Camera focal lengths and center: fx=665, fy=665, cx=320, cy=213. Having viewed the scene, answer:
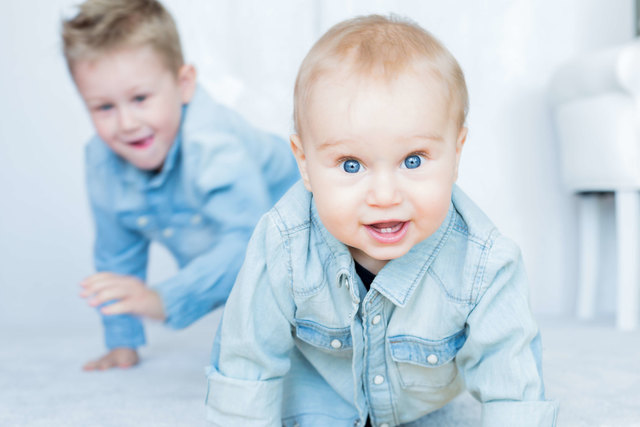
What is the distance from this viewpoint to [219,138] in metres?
1.29

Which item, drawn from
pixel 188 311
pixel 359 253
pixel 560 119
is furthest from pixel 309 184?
pixel 560 119

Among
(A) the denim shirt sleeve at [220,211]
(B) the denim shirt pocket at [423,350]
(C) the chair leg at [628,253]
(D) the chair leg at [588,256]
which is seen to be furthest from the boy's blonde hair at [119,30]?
(D) the chair leg at [588,256]

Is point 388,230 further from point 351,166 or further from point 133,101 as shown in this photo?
point 133,101

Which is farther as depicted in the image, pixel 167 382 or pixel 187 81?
pixel 187 81

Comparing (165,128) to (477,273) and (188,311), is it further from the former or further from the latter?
(477,273)

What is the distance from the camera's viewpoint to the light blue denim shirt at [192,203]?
3.83 feet

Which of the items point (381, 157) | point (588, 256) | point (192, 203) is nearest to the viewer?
point (381, 157)

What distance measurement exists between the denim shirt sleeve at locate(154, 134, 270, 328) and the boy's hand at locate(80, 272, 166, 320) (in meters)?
0.07

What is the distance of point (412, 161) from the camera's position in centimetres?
71

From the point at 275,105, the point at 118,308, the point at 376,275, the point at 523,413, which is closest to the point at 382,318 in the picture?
the point at 376,275

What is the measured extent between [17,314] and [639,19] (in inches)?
87.0

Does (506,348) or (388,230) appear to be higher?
(388,230)

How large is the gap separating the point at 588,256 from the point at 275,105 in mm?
1054

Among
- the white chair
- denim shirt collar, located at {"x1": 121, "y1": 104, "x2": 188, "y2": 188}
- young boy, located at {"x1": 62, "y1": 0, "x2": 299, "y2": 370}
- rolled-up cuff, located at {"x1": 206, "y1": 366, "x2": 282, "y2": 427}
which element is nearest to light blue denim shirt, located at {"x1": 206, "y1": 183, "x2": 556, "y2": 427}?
rolled-up cuff, located at {"x1": 206, "y1": 366, "x2": 282, "y2": 427}
